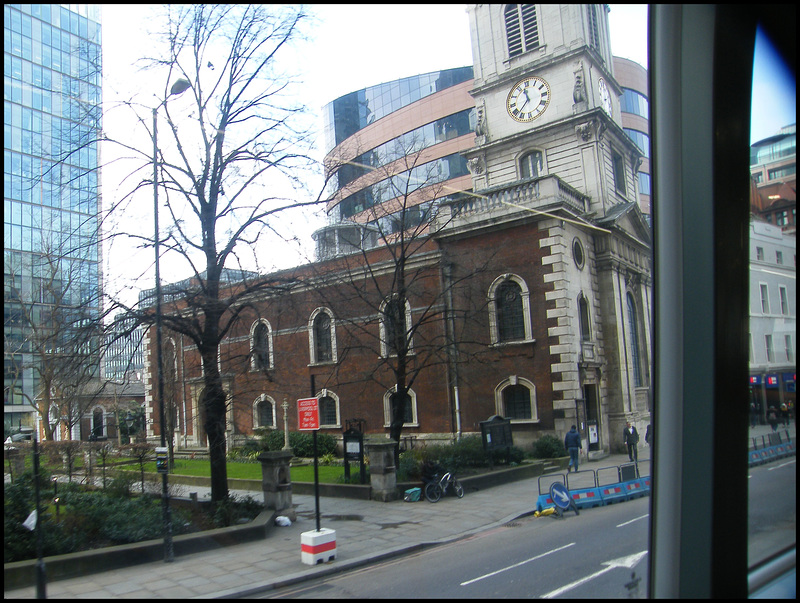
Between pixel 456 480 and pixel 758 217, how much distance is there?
12.3m

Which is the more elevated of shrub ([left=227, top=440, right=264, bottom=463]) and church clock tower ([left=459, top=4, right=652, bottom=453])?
church clock tower ([left=459, top=4, right=652, bottom=453])

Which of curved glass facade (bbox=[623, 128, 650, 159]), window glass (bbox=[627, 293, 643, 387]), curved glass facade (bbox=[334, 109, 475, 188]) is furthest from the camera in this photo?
curved glass facade (bbox=[334, 109, 475, 188])

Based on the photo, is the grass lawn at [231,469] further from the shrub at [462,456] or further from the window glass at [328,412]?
the shrub at [462,456]

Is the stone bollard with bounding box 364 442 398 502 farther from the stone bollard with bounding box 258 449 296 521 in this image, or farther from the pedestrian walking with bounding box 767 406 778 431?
the pedestrian walking with bounding box 767 406 778 431

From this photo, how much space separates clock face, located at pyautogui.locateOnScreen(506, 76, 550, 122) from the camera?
12.0 m

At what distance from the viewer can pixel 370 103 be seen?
13828 mm

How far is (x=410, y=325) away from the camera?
661 inches

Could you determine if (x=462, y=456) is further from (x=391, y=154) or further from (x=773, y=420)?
(x=773, y=420)

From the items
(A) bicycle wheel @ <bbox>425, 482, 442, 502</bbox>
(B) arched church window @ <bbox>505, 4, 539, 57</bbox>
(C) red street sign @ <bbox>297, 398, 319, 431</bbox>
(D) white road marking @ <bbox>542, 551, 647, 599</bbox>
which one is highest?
(B) arched church window @ <bbox>505, 4, 539, 57</bbox>

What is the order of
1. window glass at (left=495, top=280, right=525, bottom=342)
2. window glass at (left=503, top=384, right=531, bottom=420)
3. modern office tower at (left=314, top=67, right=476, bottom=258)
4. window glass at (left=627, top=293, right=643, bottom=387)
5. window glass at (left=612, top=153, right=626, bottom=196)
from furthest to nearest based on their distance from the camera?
window glass at (left=503, top=384, right=531, bottom=420) < window glass at (left=495, top=280, right=525, bottom=342) < modern office tower at (left=314, top=67, right=476, bottom=258) < window glass at (left=612, top=153, right=626, bottom=196) < window glass at (left=627, top=293, right=643, bottom=387)

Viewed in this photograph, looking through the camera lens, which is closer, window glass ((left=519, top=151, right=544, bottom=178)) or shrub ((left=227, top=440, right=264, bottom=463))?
window glass ((left=519, top=151, right=544, bottom=178))

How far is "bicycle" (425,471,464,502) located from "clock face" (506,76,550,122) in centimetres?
860

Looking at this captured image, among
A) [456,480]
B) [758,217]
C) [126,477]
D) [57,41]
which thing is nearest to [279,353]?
[126,477]

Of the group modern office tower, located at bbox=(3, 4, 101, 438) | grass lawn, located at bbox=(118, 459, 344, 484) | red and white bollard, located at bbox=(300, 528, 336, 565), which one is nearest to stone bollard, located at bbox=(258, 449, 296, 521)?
grass lawn, located at bbox=(118, 459, 344, 484)
